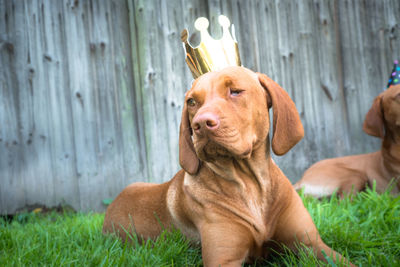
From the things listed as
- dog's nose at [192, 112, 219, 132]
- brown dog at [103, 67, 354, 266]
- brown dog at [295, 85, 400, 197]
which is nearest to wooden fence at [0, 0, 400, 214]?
brown dog at [295, 85, 400, 197]

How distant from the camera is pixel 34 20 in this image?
14.4 feet

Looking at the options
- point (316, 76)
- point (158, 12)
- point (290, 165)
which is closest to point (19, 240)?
point (158, 12)

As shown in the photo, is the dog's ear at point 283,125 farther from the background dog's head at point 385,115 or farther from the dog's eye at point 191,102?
the background dog's head at point 385,115

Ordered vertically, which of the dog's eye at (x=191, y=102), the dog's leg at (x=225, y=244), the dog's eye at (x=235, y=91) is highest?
the dog's eye at (x=235, y=91)

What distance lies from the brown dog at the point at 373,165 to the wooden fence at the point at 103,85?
2.68 feet

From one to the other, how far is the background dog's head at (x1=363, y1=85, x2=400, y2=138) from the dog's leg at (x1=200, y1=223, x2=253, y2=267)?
237 cm

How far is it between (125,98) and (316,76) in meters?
2.68

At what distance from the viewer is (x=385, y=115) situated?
3816 mm

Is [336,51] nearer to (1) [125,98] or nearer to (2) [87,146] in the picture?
(1) [125,98]

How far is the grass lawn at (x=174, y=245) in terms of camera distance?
2178mm

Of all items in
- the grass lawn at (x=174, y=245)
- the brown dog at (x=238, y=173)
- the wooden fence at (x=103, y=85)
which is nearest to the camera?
the brown dog at (x=238, y=173)

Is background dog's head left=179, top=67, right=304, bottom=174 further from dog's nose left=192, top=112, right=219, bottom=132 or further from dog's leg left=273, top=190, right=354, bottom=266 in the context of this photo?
dog's leg left=273, top=190, right=354, bottom=266

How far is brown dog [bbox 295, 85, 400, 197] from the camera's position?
378 cm

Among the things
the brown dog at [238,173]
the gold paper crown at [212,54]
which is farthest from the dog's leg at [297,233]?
the gold paper crown at [212,54]
